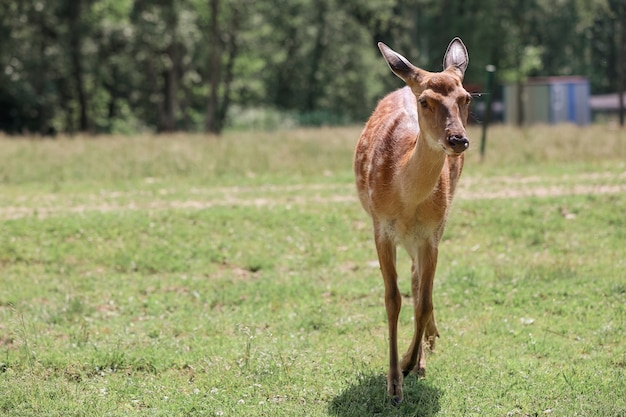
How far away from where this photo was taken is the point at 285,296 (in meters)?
8.08

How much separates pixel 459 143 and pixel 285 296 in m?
3.94

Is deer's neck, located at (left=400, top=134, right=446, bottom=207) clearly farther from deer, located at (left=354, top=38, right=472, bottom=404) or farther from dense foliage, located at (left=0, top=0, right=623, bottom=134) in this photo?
dense foliage, located at (left=0, top=0, right=623, bottom=134)

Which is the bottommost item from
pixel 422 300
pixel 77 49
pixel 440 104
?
pixel 422 300

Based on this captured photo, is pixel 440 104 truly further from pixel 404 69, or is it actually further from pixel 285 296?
pixel 285 296

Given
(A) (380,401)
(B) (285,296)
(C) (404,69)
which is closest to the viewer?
(C) (404,69)

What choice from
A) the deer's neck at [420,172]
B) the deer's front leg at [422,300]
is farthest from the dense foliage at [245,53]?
the deer's neck at [420,172]

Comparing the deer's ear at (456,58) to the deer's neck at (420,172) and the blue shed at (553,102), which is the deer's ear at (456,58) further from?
the blue shed at (553,102)

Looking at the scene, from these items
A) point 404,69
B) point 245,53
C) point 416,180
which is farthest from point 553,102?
point 404,69

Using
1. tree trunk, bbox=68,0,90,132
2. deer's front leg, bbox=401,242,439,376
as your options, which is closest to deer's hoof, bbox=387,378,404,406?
deer's front leg, bbox=401,242,439,376

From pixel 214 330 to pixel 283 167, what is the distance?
326 inches

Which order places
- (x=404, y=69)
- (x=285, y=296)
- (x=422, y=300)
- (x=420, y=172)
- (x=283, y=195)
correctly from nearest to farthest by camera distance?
(x=404, y=69)
(x=420, y=172)
(x=422, y=300)
(x=285, y=296)
(x=283, y=195)

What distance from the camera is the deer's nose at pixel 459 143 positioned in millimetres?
4484

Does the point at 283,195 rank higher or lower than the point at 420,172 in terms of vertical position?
lower

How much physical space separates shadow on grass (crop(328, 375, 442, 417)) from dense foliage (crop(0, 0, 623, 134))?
27.5 m
